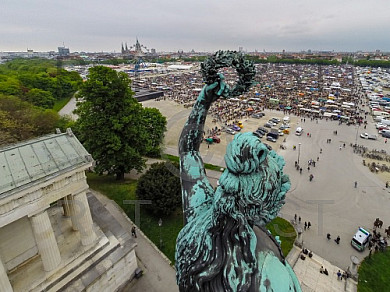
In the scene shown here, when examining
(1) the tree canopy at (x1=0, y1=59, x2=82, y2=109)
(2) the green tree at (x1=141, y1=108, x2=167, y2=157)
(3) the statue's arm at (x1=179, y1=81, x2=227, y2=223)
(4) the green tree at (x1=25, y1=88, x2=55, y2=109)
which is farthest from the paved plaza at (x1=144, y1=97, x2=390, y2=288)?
(1) the tree canopy at (x1=0, y1=59, x2=82, y2=109)

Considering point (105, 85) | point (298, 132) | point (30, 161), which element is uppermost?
point (105, 85)

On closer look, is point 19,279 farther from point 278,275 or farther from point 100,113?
point 278,275

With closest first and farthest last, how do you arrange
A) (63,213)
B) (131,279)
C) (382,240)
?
(131,279)
(63,213)
(382,240)

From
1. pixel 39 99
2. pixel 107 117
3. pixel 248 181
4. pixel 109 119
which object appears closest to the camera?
pixel 248 181

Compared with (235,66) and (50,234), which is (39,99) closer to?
(50,234)

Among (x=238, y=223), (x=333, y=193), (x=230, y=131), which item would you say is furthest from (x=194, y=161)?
(x=230, y=131)

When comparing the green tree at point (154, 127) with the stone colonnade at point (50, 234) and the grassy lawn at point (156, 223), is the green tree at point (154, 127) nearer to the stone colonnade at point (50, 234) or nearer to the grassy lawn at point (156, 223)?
the grassy lawn at point (156, 223)

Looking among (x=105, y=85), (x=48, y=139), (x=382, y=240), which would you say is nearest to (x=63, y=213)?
(x=48, y=139)
